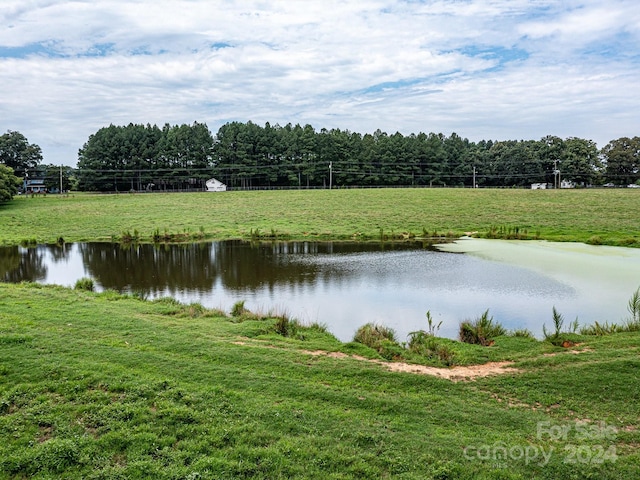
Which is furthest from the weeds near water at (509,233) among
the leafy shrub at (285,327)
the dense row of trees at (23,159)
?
the dense row of trees at (23,159)

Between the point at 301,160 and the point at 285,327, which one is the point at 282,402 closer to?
the point at 285,327

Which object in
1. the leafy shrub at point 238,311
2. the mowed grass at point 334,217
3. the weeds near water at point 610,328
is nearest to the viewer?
the weeds near water at point 610,328

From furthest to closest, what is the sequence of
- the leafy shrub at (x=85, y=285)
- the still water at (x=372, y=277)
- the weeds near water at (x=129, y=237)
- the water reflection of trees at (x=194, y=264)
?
the weeds near water at (x=129, y=237), the water reflection of trees at (x=194, y=264), the leafy shrub at (x=85, y=285), the still water at (x=372, y=277)

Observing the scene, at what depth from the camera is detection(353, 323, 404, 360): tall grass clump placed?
9875 millimetres

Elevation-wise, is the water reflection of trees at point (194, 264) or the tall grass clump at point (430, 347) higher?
the water reflection of trees at point (194, 264)

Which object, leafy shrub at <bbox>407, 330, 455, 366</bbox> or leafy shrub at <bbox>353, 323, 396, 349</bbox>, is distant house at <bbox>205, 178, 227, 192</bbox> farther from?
leafy shrub at <bbox>407, 330, 455, 366</bbox>

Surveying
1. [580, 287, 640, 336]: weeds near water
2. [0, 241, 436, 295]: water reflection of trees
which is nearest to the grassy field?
[580, 287, 640, 336]: weeds near water

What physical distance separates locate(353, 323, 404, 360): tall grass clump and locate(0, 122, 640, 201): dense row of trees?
7725cm

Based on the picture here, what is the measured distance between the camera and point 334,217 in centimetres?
4409

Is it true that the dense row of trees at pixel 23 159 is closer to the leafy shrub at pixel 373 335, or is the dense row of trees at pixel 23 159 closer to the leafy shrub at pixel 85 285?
the leafy shrub at pixel 85 285

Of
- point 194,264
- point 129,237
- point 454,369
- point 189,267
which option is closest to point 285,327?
point 454,369

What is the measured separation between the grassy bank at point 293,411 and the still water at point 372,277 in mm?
3368

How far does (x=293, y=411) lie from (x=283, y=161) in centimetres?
8980

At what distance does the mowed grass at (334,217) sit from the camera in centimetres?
3500
